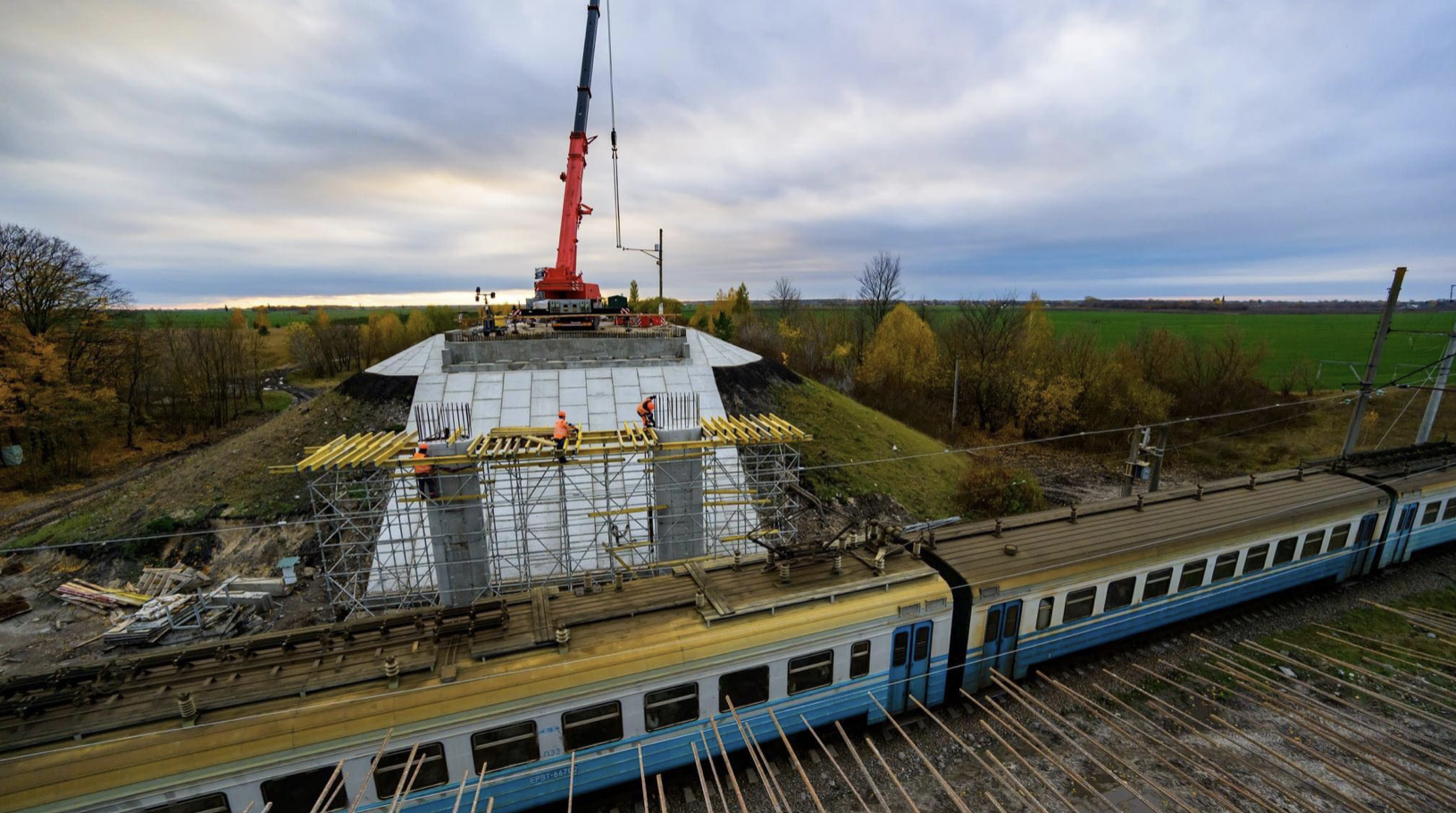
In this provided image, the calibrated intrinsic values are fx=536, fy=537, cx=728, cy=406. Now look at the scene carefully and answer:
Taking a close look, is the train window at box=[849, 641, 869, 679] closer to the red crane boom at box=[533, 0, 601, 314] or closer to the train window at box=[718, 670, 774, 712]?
the train window at box=[718, 670, 774, 712]

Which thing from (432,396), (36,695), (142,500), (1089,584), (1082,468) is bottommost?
(1082,468)

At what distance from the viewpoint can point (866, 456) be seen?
83.0ft

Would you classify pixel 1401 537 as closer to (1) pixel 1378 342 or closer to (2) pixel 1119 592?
(1) pixel 1378 342

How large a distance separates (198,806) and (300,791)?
1.06m

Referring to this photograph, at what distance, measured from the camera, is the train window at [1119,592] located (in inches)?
462

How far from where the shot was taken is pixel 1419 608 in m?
14.2

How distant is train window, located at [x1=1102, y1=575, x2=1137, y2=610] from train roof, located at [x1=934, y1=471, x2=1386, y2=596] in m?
0.52

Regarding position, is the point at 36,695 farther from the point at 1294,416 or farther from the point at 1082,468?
the point at 1294,416

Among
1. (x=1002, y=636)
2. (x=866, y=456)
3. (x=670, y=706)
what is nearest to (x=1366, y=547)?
(x=1002, y=636)

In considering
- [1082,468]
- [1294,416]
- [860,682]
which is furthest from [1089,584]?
[1294,416]

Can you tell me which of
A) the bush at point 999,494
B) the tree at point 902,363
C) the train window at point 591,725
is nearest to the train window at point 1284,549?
the bush at point 999,494

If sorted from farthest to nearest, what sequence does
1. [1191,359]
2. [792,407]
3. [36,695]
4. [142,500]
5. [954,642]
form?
[1191,359] → [792,407] → [142,500] → [954,642] → [36,695]

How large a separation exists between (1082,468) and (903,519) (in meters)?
18.1

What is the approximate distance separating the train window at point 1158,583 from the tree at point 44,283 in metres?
50.2
